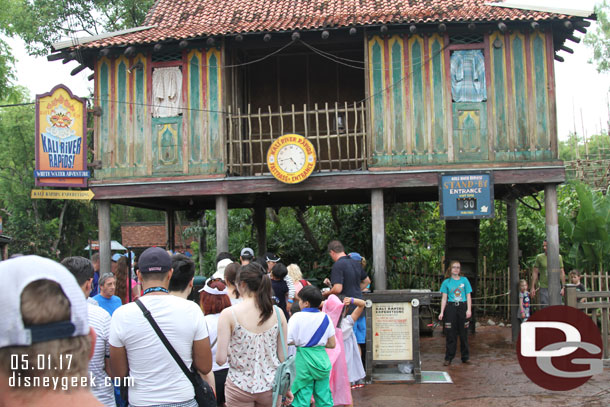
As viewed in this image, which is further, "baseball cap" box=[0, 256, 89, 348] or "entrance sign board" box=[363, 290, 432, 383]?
"entrance sign board" box=[363, 290, 432, 383]

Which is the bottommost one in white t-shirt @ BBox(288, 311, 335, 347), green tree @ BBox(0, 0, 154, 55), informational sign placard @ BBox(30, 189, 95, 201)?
white t-shirt @ BBox(288, 311, 335, 347)

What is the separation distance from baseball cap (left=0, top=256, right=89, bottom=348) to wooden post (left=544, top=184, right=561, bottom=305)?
1049 cm

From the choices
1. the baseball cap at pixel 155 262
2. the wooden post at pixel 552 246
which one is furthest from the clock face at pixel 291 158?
the baseball cap at pixel 155 262

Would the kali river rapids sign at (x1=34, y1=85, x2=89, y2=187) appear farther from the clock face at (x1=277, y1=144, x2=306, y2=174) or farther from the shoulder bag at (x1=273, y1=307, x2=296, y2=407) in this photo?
the shoulder bag at (x1=273, y1=307, x2=296, y2=407)

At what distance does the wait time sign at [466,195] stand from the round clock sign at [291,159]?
8.05ft

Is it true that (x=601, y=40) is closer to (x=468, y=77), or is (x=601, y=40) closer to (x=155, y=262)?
(x=468, y=77)

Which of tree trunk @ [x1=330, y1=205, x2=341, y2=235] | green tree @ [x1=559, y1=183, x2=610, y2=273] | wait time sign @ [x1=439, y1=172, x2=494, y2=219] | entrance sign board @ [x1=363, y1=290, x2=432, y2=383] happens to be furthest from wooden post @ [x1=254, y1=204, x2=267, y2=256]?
green tree @ [x1=559, y1=183, x2=610, y2=273]

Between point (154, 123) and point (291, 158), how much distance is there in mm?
2929

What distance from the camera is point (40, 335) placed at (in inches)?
64.0

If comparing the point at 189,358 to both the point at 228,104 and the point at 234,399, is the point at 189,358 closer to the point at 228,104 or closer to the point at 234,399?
the point at 234,399

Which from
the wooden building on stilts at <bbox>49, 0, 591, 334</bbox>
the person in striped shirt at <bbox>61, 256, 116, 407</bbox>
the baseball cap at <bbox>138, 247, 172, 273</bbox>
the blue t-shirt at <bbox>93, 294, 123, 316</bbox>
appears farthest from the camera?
the wooden building on stilts at <bbox>49, 0, 591, 334</bbox>

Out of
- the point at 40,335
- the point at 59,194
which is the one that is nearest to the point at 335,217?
the point at 59,194

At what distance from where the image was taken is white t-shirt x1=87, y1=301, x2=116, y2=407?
3979 mm

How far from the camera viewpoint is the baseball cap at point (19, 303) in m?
1.59
